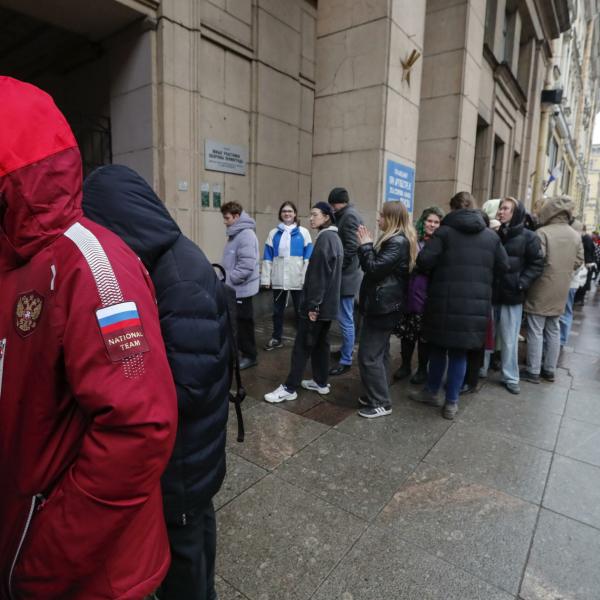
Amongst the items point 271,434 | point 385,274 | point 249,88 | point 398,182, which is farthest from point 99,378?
point 398,182

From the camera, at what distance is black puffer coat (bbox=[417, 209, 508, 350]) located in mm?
3871

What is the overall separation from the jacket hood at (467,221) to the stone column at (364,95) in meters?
3.37

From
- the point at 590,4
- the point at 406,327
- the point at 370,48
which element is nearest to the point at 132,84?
the point at 370,48

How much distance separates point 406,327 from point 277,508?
2.81 m

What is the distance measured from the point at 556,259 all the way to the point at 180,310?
4.74 m

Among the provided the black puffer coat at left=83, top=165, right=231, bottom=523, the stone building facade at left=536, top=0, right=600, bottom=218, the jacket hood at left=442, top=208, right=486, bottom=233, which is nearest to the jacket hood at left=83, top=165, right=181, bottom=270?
the black puffer coat at left=83, top=165, right=231, bottom=523

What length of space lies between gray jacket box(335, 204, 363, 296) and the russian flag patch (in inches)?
164

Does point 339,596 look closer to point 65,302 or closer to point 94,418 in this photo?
point 94,418

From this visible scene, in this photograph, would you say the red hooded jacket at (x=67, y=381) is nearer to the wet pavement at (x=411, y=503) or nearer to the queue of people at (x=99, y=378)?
the queue of people at (x=99, y=378)

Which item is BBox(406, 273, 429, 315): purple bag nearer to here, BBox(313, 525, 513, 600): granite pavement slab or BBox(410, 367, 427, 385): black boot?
BBox(410, 367, 427, 385): black boot

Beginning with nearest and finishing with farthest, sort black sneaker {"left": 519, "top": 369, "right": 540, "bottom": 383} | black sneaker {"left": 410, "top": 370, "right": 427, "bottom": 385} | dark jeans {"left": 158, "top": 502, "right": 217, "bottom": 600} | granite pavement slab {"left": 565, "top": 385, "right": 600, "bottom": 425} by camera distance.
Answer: dark jeans {"left": 158, "top": 502, "right": 217, "bottom": 600}
granite pavement slab {"left": 565, "top": 385, "right": 600, "bottom": 425}
black sneaker {"left": 410, "top": 370, "right": 427, "bottom": 385}
black sneaker {"left": 519, "top": 369, "right": 540, "bottom": 383}

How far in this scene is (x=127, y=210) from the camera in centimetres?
126

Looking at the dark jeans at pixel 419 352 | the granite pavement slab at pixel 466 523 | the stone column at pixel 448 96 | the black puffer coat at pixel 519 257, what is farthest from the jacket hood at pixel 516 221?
the stone column at pixel 448 96

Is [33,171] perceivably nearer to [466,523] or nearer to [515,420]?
[466,523]
